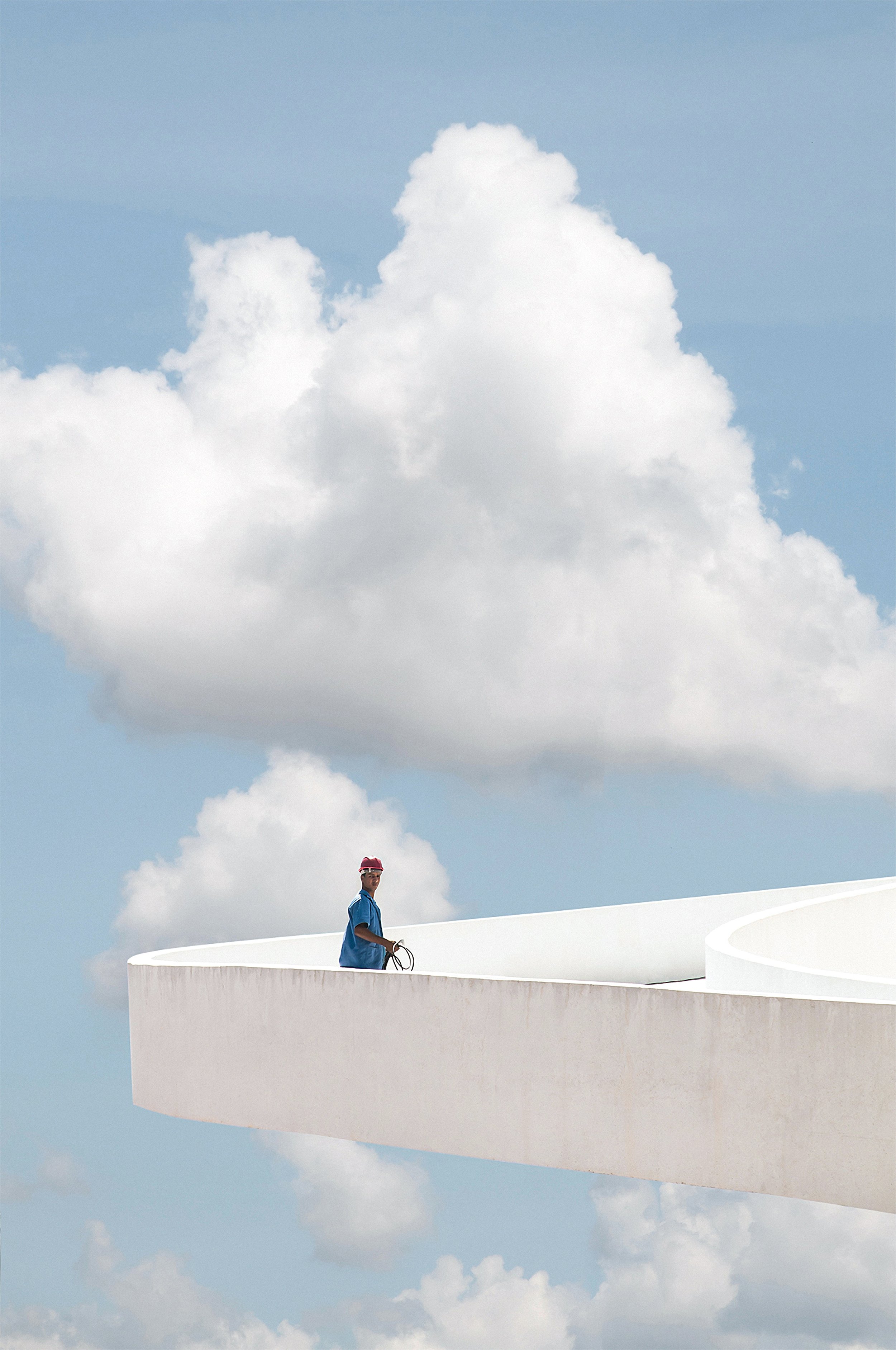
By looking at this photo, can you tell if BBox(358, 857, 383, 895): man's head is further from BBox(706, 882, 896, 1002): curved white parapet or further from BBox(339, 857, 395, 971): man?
BBox(706, 882, 896, 1002): curved white parapet

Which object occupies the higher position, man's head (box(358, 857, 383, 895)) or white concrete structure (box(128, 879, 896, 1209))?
man's head (box(358, 857, 383, 895))

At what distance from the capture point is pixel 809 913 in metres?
13.3

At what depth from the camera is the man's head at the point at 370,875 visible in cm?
1076

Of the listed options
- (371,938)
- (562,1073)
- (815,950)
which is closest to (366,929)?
(371,938)

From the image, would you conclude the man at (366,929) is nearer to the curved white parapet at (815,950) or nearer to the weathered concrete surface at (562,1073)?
the weathered concrete surface at (562,1073)

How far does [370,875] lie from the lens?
35.3 ft

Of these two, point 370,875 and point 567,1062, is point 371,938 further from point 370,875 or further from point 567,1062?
point 567,1062


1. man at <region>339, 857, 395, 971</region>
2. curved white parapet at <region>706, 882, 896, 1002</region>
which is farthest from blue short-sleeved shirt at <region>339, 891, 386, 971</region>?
curved white parapet at <region>706, 882, 896, 1002</region>

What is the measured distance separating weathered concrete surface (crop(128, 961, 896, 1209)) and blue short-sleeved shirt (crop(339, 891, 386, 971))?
559mm

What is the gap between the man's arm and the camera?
10500 millimetres

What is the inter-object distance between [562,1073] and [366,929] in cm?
243

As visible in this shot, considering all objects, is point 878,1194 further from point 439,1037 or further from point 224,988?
point 224,988

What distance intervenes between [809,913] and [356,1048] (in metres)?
5.39

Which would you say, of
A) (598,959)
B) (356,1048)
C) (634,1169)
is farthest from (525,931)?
(634,1169)
